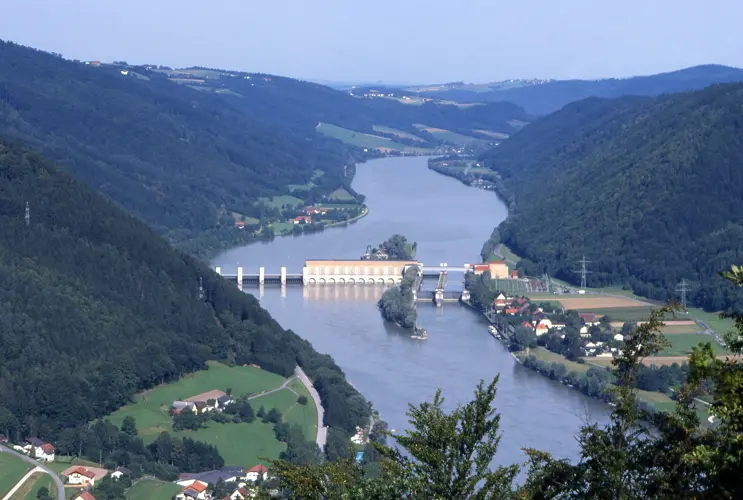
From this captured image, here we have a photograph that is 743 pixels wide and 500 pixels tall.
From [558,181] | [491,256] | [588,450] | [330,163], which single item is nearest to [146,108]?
[330,163]

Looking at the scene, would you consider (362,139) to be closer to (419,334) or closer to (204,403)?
(419,334)

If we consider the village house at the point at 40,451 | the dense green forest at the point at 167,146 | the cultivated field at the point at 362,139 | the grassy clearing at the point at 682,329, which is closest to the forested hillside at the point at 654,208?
the grassy clearing at the point at 682,329

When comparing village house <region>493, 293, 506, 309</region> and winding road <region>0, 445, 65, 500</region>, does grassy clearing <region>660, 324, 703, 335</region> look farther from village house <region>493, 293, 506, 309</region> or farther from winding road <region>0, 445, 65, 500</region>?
winding road <region>0, 445, 65, 500</region>

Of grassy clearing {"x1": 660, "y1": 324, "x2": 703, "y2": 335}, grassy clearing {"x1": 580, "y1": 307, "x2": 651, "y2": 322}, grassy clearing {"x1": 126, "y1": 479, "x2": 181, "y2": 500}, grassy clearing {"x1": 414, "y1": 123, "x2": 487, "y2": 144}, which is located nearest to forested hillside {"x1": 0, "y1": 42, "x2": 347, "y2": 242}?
grassy clearing {"x1": 414, "y1": 123, "x2": 487, "y2": 144}

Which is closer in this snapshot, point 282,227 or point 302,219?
point 282,227

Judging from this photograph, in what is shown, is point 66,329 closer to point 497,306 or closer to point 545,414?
point 545,414

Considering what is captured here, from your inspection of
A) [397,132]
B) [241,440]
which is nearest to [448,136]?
[397,132]
